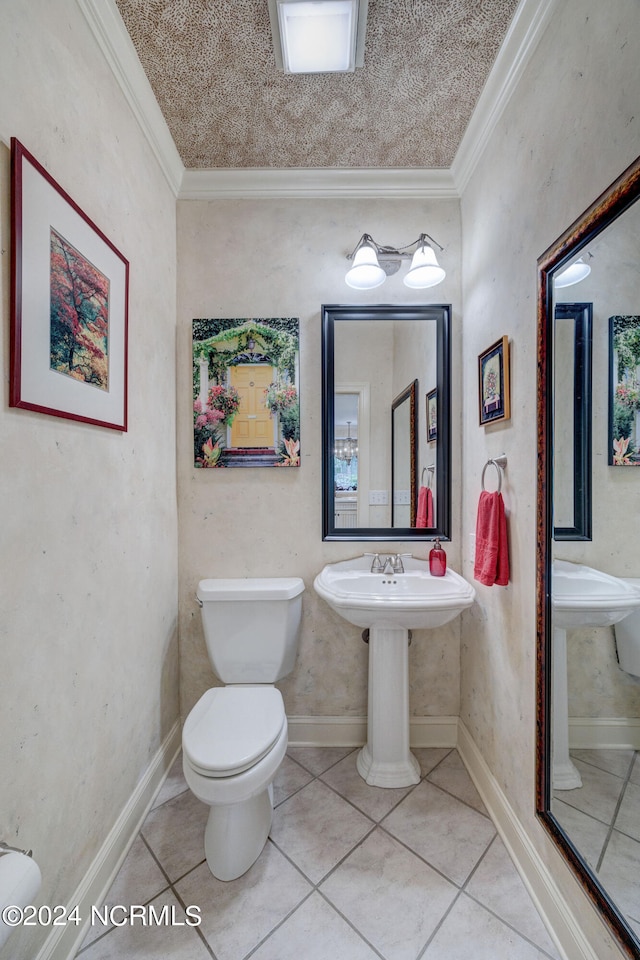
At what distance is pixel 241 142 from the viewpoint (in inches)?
64.8

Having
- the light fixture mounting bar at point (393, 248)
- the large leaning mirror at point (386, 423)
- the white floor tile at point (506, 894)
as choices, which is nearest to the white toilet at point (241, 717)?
the large leaning mirror at point (386, 423)

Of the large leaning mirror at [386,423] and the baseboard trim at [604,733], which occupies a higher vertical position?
the large leaning mirror at [386,423]

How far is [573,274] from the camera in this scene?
101 centimetres

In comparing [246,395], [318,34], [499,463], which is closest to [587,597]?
[499,463]

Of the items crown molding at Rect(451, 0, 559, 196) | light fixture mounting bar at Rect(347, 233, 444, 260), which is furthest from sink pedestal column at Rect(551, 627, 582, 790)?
crown molding at Rect(451, 0, 559, 196)

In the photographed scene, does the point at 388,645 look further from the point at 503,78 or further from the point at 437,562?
the point at 503,78

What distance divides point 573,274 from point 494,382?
0.50 metres

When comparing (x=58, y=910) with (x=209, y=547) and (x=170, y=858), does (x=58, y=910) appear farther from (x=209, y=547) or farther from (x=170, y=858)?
(x=209, y=547)

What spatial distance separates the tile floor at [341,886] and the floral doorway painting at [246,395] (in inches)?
54.1

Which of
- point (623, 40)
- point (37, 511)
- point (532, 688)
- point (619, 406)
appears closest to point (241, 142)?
point (623, 40)

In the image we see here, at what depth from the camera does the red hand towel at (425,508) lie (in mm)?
1876

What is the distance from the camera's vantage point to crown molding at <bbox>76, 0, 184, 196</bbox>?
1157 millimetres

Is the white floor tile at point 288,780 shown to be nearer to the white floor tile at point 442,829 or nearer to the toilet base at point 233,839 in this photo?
the toilet base at point 233,839

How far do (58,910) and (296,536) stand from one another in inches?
51.4
